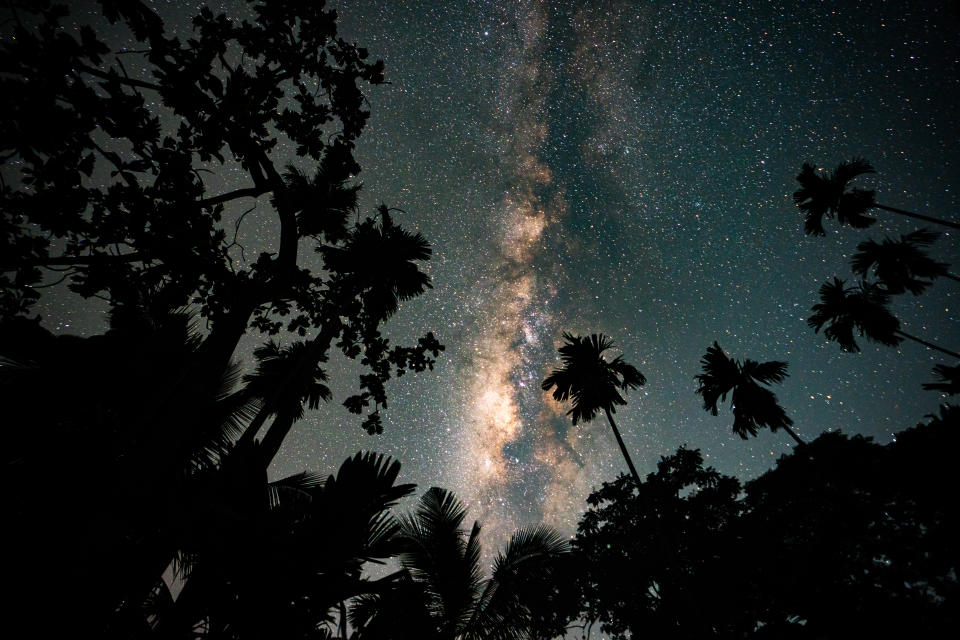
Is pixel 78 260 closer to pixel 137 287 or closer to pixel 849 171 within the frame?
pixel 137 287

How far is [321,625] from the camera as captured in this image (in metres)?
4.29

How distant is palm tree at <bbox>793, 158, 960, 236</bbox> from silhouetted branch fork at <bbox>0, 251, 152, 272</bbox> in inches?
942

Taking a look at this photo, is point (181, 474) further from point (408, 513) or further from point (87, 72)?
point (87, 72)

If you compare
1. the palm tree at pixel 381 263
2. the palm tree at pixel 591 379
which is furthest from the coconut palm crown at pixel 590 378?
the palm tree at pixel 381 263

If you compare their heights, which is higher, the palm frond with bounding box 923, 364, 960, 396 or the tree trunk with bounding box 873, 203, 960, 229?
the tree trunk with bounding box 873, 203, 960, 229

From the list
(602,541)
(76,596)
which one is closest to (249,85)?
(76,596)

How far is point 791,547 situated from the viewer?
47.7ft

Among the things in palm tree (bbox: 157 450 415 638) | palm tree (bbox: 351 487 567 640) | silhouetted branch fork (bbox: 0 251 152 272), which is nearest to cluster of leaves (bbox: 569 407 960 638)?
palm tree (bbox: 351 487 567 640)

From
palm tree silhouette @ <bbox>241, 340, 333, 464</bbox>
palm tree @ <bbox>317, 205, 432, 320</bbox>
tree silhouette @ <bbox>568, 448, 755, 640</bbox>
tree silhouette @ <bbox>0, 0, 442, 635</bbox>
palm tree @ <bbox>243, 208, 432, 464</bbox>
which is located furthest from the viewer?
tree silhouette @ <bbox>568, 448, 755, 640</bbox>

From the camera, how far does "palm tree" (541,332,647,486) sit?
51.8 feet

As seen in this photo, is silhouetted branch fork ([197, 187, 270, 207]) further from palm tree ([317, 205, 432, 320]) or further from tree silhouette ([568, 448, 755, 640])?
tree silhouette ([568, 448, 755, 640])

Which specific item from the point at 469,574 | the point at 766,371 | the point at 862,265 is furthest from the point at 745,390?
the point at 469,574

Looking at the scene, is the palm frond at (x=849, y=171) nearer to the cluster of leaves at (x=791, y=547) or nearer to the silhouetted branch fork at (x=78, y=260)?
the cluster of leaves at (x=791, y=547)

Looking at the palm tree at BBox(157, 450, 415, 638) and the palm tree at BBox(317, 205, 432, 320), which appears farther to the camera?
the palm tree at BBox(317, 205, 432, 320)
